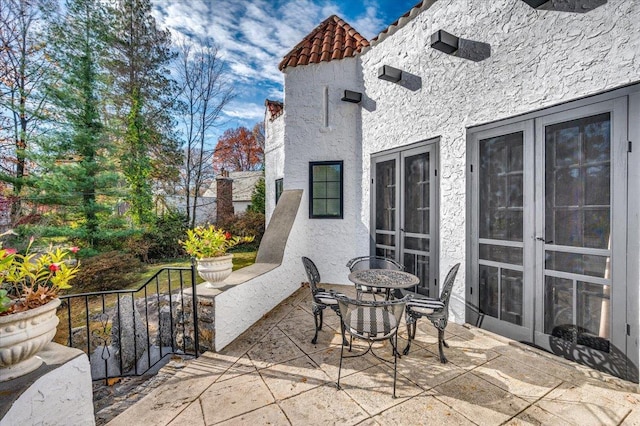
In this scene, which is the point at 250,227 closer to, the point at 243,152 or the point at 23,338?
the point at 23,338

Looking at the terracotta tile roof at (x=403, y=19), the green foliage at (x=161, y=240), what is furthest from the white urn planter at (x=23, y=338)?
the green foliage at (x=161, y=240)

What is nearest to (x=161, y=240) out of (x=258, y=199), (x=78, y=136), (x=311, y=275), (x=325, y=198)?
(x=78, y=136)

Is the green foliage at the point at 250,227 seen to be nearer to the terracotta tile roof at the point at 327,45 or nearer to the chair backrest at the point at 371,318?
the terracotta tile roof at the point at 327,45

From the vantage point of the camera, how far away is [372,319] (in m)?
2.88

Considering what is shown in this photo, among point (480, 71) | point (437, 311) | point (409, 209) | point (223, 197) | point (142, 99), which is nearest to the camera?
point (437, 311)

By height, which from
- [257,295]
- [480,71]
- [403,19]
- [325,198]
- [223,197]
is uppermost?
[403,19]

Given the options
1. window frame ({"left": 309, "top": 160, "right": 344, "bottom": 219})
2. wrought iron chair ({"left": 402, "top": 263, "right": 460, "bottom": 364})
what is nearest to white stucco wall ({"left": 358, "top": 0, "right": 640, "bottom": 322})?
window frame ({"left": 309, "top": 160, "right": 344, "bottom": 219})

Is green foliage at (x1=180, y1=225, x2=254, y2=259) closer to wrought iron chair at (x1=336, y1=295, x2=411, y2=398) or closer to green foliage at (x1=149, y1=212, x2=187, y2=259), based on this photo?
wrought iron chair at (x1=336, y1=295, x2=411, y2=398)

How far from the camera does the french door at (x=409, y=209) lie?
455 centimetres

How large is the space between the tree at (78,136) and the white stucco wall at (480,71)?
957 cm

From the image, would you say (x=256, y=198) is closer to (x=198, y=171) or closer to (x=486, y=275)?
(x=198, y=171)

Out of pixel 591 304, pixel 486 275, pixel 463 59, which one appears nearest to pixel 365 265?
pixel 486 275

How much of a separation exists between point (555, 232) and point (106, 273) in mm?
10091

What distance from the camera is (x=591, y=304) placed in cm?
298
